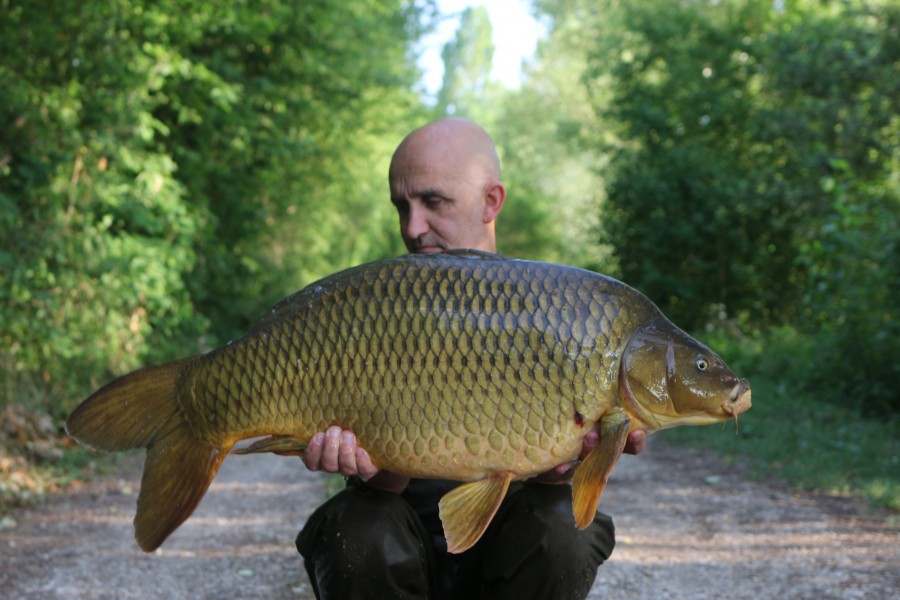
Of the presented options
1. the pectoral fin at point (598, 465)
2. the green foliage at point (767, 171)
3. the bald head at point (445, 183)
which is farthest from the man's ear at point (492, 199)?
the green foliage at point (767, 171)

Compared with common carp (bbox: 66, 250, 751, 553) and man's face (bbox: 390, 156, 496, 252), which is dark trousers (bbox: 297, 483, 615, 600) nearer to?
common carp (bbox: 66, 250, 751, 553)

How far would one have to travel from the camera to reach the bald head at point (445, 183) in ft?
8.01

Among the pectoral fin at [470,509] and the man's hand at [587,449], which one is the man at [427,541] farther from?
the pectoral fin at [470,509]

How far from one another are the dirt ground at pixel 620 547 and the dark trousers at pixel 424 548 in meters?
1.55

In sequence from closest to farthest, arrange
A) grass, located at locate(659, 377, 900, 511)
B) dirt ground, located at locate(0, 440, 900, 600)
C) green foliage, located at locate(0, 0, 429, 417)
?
dirt ground, located at locate(0, 440, 900, 600) → grass, located at locate(659, 377, 900, 511) → green foliage, located at locate(0, 0, 429, 417)

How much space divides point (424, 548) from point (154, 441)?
63 centimetres

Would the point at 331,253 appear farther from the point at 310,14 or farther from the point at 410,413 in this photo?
the point at 410,413

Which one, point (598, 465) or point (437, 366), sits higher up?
point (437, 366)

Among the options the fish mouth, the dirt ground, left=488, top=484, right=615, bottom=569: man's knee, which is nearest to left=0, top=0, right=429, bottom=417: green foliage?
the dirt ground

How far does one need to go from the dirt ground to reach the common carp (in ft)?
5.78

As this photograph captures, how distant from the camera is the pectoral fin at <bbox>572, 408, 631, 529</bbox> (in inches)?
70.3

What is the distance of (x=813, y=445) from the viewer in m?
5.98

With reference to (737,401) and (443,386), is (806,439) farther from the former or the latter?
(443,386)

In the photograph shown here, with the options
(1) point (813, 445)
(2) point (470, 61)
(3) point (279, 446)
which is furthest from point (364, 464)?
(2) point (470, 61)
